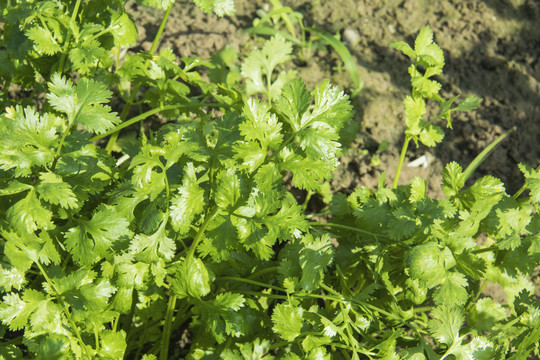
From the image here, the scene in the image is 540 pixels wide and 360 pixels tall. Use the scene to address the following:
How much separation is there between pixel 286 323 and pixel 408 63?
1.93m

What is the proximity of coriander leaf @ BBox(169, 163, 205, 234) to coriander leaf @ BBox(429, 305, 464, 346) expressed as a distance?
856 mm

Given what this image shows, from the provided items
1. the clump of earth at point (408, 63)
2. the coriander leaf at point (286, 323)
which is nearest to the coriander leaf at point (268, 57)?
the clump of earth at point (408, 63)

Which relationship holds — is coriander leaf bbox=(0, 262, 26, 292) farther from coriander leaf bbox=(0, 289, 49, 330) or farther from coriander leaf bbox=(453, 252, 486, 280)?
coriander leaf bbox=(453, 252, 486, 280)

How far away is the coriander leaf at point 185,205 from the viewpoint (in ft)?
4.84

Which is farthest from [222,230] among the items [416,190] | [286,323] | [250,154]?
[416,190]

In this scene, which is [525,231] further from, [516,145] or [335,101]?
[516,145]

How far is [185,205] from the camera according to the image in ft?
4.88

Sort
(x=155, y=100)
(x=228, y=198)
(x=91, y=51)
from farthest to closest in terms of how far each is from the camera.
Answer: (x=155, y=100) < (x=91, y=51) < (x=228, y=198)

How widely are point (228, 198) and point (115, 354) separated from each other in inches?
24.0

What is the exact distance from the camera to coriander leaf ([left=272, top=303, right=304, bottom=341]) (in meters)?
1.55

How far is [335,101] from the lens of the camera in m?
1.51

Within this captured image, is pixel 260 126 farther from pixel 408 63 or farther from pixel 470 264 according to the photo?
pixel 408 63

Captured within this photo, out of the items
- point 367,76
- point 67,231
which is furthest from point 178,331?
point 367,76

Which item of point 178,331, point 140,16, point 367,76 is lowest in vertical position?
point 178,331
